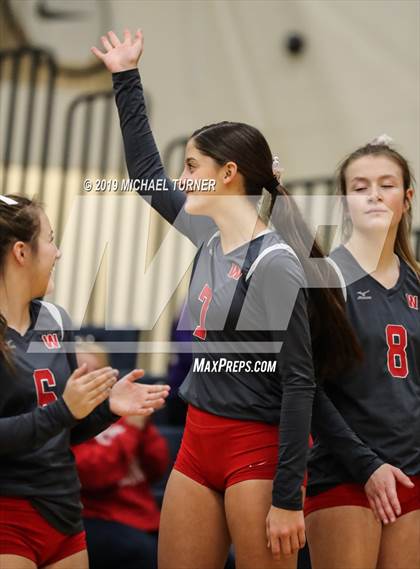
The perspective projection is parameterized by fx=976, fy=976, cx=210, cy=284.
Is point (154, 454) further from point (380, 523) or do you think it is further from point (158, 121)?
point (158, 121)

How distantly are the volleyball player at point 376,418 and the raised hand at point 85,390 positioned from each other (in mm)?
546

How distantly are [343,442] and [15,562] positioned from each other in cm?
74

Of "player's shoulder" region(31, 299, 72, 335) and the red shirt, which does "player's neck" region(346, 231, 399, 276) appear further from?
the red shirt

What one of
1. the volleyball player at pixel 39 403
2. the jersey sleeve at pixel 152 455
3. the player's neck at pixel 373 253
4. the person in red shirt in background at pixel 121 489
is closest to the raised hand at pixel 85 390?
the volleyball player at pixel 39 403

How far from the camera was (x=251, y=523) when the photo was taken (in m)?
1.99

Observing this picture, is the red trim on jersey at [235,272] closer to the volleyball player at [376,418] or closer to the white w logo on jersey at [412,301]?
the volleyball player at [376,418]

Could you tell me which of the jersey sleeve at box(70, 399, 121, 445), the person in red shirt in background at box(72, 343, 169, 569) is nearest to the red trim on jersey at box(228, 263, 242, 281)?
the jersey sleeve at box(70, 399, 121, 445)

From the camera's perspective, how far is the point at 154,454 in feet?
11.1

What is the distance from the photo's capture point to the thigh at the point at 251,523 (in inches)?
78.5

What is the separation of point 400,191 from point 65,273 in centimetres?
268

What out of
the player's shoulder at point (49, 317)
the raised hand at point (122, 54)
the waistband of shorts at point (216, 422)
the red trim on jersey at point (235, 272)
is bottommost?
the waistband of shorts at point (216, 422)

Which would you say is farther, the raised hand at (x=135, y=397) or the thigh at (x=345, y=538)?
the thigh at (x=345, y=538)

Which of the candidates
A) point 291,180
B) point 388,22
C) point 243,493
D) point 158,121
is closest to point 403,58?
point 388,22

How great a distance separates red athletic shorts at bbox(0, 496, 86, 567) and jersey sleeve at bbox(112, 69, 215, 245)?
716 millimetres
